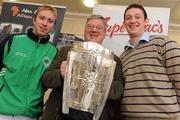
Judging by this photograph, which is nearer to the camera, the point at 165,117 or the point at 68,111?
the point at 68,111

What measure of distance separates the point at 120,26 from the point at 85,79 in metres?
1.46

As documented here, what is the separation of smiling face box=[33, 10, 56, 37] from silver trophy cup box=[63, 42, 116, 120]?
556 millimetres

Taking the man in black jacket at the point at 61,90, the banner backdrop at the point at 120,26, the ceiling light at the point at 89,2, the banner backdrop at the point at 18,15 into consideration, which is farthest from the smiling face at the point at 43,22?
the ceiling light at the point at 89,2

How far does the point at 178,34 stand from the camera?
487 cm

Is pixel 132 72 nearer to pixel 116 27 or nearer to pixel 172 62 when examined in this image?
pixel 172 62

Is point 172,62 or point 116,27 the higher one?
point 116,27

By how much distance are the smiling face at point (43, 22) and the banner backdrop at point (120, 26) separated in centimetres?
89

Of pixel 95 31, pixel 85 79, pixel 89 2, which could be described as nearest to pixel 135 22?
pixel 95 31

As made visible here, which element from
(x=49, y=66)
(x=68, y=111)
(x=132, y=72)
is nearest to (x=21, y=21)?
(x=49, y=66)

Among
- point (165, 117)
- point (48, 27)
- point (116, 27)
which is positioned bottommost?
point (165, 117)

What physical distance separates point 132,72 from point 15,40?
2.29 ft

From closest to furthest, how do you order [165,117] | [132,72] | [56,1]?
[165,117] → [132,72] → [56,1]

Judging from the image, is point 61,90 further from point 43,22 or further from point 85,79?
point 43,22

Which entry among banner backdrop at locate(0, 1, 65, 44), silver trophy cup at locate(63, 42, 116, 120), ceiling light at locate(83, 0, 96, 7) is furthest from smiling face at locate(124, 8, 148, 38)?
ceiling light at locate(83, 0, 96, 7)
